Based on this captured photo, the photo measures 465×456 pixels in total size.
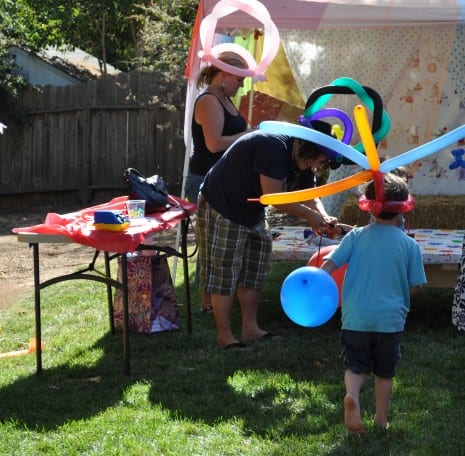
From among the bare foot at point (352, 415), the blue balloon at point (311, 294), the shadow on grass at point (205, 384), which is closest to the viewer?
the blue balloon at point (311, 294)

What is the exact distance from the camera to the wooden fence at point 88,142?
1477cm

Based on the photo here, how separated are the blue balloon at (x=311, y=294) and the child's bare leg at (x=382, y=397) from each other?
18.5 inches

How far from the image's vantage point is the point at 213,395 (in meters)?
4.39

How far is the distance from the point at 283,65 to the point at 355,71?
74cm

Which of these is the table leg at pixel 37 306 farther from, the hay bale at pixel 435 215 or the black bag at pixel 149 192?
the hay bale at pixel 435 215

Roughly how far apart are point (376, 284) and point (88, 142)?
11878 millimetres

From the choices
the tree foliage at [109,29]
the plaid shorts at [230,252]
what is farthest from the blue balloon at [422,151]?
the tree foliage at [109,29]

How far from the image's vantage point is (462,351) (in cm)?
522

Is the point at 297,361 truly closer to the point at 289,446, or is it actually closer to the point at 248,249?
the point at 248,249

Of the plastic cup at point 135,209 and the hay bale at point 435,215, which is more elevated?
the plastic cup at point 135,209

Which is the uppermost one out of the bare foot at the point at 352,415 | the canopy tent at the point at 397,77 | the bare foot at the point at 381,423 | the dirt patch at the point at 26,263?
the canopy tent at the point at 397,77

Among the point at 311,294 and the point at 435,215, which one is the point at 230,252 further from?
the point at 435,215

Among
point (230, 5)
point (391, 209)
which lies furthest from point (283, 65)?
point (391, 209)

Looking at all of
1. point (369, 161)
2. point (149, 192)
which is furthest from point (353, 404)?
point (149, 192)
